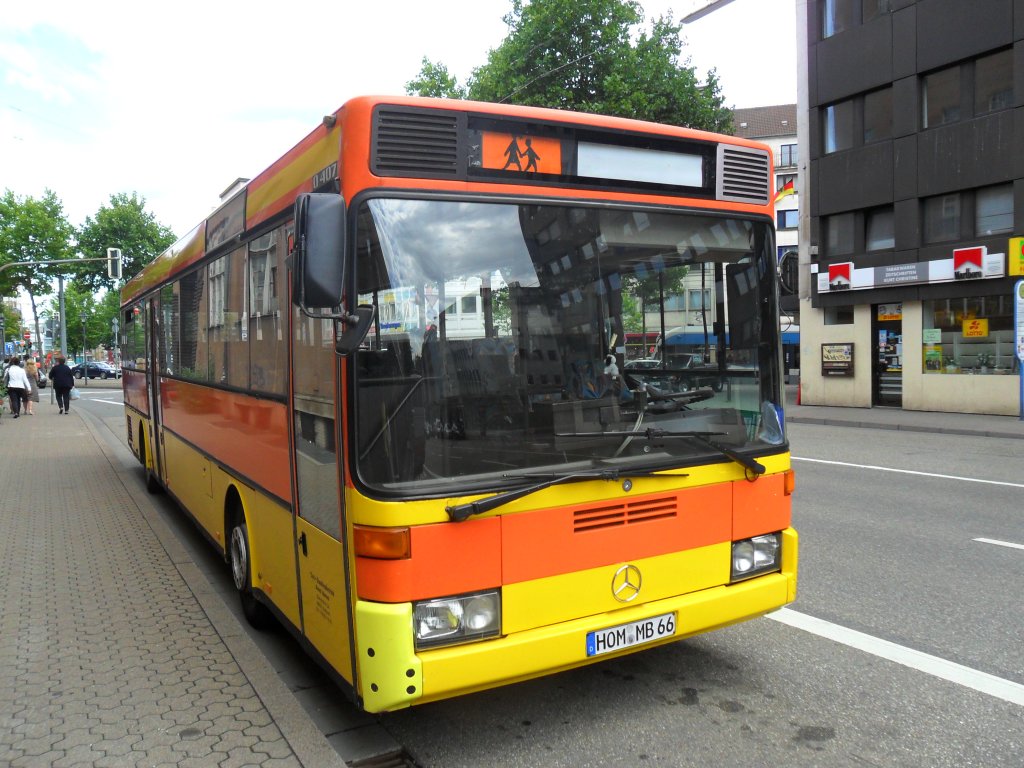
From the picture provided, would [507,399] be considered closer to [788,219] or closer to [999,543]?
[999,543]

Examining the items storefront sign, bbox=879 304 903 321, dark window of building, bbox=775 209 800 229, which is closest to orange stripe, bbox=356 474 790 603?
storefront sign, bbox=879 304 903 321

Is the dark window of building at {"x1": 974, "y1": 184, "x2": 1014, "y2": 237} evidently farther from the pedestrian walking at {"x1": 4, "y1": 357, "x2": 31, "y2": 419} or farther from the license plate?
the pedestrian walking at {"x1": 4, "y1": 357, "x2": 31, "y2": 419}

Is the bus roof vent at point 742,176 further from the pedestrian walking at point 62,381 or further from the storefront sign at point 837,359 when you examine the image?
the pedestrian walking at point 62,381

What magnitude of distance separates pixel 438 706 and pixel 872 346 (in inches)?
853

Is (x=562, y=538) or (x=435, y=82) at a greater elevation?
(x=435, y=82)

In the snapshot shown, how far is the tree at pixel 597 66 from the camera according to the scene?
104ft

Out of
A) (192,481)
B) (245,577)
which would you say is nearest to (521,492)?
(245,577)

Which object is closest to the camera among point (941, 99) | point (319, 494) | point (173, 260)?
point (319, 494)

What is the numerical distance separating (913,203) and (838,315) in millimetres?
3825

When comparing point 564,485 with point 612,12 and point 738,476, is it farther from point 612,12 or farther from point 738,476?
point 612,12

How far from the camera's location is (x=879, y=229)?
74.2 feet

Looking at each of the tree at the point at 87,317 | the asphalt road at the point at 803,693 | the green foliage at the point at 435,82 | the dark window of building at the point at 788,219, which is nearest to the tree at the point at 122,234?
the tree at the point at 87,317

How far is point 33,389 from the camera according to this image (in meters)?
28.6

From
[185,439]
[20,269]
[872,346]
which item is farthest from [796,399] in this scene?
[20,269]
